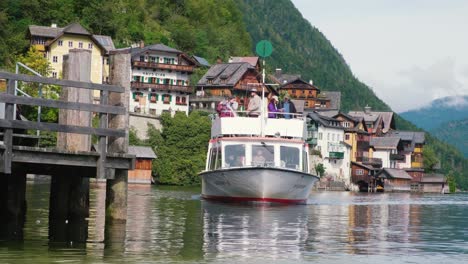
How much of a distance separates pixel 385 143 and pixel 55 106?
519 feet

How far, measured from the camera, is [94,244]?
→ 2225 cm

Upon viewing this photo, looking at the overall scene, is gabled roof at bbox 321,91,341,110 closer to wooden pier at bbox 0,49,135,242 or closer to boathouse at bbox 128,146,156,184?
boathouse at bbox 128,146,156,184

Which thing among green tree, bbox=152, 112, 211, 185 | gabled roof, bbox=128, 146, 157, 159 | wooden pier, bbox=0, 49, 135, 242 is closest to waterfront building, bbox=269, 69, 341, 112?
green tree, bbox=152, 112, 211, 185

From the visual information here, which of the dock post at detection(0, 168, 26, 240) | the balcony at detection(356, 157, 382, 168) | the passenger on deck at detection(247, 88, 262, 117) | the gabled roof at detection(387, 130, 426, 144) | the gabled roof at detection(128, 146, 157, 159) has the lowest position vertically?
the dock post at detection(0, 168, 26, 240)

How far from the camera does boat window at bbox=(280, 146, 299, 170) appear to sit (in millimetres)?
46250

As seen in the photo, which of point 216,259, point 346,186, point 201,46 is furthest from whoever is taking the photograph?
point 201,46

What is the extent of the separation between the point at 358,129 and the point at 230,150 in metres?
126

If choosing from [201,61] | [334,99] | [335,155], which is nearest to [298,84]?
[334,99]

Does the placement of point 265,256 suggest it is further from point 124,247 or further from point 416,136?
point 416,136

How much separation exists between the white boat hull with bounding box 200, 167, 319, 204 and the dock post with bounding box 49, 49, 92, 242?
1727 cm

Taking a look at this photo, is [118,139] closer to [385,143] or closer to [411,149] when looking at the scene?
[385,143]

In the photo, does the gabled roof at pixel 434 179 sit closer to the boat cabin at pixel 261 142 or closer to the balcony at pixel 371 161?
the balcony at pixel 371 161

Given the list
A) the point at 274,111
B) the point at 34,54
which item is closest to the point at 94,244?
the point at 274,111

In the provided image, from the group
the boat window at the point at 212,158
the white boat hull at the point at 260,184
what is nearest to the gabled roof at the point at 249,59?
the boat window at the point at 212,158
